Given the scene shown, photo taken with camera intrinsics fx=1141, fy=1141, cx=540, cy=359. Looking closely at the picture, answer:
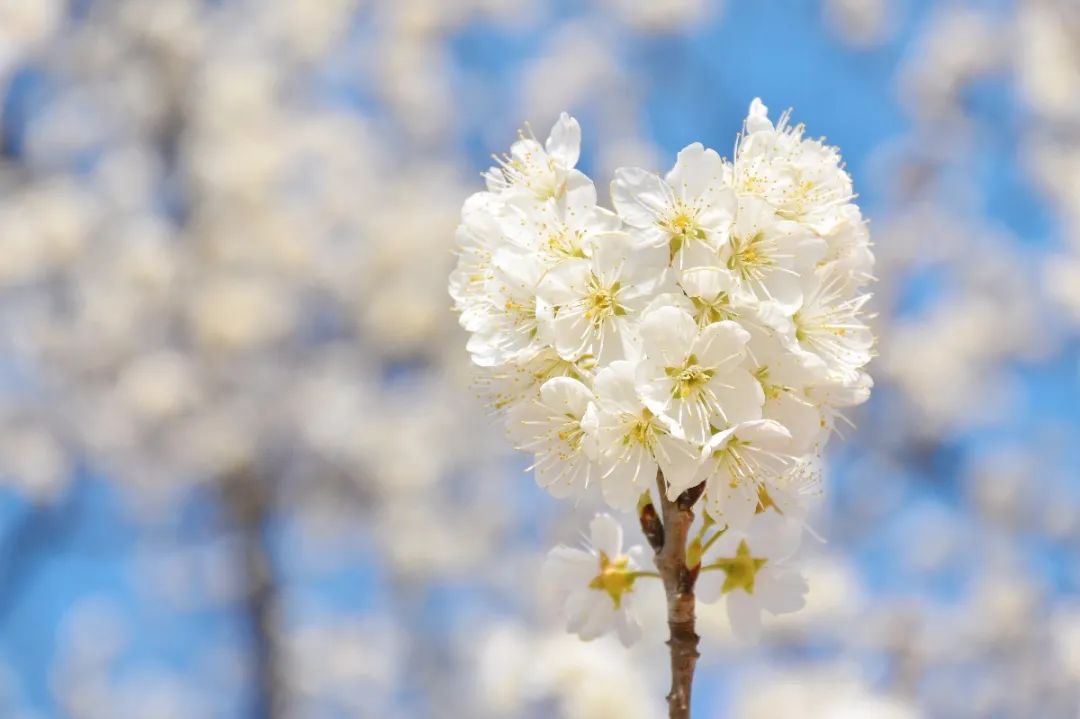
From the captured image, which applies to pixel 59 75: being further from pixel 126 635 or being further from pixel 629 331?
pixel 629 331

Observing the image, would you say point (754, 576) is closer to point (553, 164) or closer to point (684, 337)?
point (684, 337)

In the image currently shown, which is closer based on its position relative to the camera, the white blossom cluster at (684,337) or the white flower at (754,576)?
the white blossom cluster at (684,337)

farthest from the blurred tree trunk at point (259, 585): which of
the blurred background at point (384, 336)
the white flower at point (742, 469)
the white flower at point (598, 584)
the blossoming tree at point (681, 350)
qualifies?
the white flower at point (742, 469)

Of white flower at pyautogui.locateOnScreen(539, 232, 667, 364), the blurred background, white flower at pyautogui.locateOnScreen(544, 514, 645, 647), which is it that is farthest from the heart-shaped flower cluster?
the blurred background

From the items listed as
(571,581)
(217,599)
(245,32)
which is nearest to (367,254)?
(245,32)

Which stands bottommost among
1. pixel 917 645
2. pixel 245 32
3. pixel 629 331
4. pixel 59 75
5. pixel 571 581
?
pixel 571 581

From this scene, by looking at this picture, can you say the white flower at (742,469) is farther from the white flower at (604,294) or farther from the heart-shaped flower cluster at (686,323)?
the white flower at (604,294)
